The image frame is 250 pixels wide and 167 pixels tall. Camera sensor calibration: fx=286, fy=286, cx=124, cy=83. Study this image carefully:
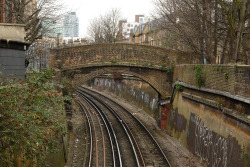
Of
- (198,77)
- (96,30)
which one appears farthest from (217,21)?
(96,30)

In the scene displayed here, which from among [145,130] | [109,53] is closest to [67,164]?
[145,130]

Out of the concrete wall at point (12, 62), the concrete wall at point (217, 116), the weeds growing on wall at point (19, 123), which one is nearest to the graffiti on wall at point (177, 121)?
the concrete wall at point (217, 116)

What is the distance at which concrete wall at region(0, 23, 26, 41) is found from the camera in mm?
12336

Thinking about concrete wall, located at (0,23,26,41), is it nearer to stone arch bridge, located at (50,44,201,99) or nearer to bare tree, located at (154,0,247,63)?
stone arch bridge, located at (50,44,201,99)

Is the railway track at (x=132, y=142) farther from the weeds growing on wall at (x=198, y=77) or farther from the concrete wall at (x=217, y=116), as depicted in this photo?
the weeds growing on wall at (x=198, y=77)

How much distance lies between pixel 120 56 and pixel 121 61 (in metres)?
0.38

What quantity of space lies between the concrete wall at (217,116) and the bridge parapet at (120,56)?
358cm

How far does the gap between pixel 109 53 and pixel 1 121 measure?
1505 cm

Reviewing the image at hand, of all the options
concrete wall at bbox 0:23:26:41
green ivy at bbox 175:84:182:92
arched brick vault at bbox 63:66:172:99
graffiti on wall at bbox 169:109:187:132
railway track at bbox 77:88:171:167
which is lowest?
railway track at bbox 77:88:171:167

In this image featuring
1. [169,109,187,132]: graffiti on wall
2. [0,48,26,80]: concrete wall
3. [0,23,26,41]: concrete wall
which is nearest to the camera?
[0,48,26,80]: concrete wall

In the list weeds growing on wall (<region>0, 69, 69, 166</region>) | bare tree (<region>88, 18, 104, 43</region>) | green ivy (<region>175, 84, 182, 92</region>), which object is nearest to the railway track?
green ivy (<region>175, 84, 182, 92</region>)

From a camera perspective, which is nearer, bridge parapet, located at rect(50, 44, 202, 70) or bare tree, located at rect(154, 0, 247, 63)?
bare tree, located at rect(154, 0, 247, 63)

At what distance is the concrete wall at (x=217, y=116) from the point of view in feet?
33.6

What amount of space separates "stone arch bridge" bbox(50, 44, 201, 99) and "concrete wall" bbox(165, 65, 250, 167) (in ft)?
11.5
